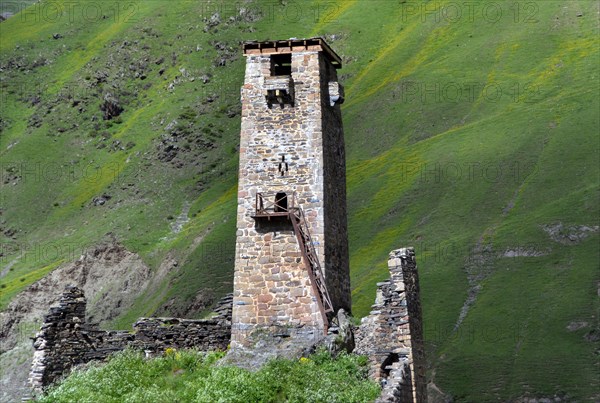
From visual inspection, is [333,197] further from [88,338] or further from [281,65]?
[88,338]

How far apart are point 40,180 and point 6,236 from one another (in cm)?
1767

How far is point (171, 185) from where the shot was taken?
152m

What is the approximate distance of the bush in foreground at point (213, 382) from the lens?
1117 inches

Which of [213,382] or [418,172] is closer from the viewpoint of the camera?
[213,382]

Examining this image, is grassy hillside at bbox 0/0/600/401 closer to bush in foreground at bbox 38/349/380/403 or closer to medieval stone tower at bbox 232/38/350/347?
medieval stone tower at bbox 232/38/350/347

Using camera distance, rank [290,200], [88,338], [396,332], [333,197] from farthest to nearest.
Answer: [333,197]
[290,200]
[88,338]
[396,332]

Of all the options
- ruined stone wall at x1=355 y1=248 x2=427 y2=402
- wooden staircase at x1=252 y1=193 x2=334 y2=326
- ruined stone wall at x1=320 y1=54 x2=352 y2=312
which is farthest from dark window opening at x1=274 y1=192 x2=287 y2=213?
ruined stone wall at x1=355 y1=248 x2=427 y2=402

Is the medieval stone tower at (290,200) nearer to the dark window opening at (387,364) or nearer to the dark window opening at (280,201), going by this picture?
the dark window opening at (280,201)

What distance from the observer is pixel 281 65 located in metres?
36.7

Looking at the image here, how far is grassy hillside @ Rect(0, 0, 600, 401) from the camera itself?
8838cm

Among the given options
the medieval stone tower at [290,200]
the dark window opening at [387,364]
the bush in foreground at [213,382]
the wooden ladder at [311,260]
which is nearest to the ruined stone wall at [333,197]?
the medieval stone tower at [290,200]

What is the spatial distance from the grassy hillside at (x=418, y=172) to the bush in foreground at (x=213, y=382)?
48560mm

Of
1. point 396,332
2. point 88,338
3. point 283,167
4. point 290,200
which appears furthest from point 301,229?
point 88,338

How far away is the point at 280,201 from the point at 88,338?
7.43 metres
